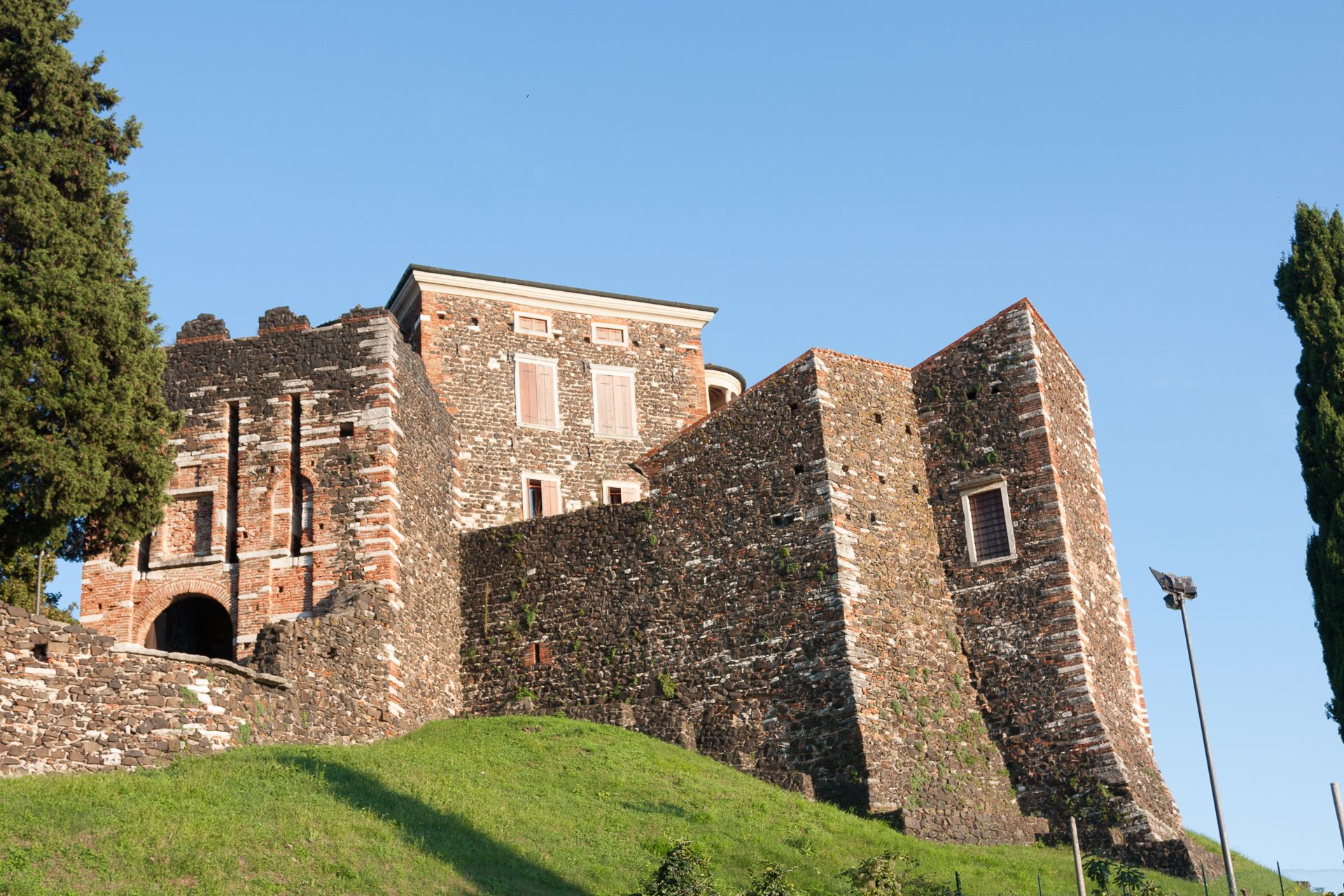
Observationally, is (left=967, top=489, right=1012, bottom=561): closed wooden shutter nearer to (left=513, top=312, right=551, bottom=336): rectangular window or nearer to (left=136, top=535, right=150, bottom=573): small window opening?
(left=513, top=312, right=551, bottom=336): rectangular window

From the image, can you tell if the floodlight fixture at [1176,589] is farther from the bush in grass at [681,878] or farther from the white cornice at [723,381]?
the white cornice at [723,381]

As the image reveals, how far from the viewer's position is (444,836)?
23016mm

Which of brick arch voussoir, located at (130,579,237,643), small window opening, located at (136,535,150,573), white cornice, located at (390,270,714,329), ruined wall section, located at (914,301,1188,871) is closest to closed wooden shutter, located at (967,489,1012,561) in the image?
ruined wall section, located at (914,301,1188,871)

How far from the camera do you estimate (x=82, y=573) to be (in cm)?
3228

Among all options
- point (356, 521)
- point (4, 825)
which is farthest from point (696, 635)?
point (4, 825)

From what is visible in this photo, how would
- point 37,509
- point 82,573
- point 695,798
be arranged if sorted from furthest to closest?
1. point 82,573
2. point 695,798
3. point 37,509

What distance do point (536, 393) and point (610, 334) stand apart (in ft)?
9.18

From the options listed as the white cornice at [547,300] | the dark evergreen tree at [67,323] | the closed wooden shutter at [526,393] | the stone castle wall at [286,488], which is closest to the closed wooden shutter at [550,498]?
the closed wooden shutter at [526,393]

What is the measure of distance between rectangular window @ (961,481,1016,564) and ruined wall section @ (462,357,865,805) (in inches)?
129

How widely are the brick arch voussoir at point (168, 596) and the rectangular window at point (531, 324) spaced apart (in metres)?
11.4

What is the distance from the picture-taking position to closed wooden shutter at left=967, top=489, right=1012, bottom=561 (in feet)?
109

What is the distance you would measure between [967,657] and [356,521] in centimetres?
1242

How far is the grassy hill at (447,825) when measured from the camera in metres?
20.1

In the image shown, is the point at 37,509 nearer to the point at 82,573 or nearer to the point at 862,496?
the point at 82,573
